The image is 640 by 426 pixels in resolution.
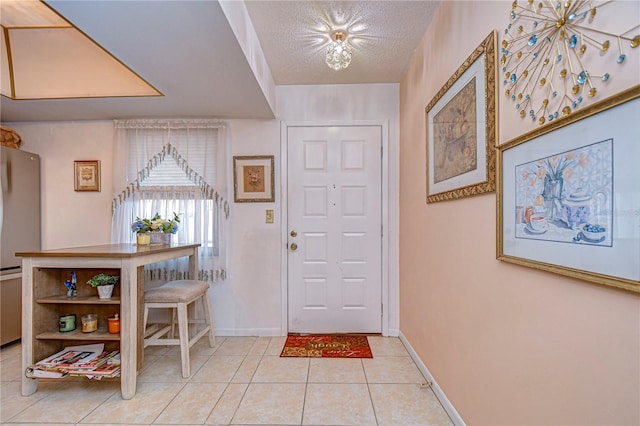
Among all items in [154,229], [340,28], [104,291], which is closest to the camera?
[104,291]

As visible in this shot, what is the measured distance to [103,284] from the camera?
1.97 m

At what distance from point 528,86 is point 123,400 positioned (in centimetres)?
263

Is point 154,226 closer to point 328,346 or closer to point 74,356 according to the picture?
point 74,356

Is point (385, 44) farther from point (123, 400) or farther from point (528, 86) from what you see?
point (123, 400)

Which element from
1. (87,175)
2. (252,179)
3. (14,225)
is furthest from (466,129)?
(14,225)

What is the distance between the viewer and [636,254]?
2.18ft

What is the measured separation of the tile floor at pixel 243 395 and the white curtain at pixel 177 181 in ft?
3.16

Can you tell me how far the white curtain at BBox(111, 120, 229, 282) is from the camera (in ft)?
9.53

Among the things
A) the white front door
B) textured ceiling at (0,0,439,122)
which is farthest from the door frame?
textured ceiling at (0,0,439,122)

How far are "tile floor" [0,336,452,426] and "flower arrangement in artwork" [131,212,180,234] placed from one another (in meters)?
1.03

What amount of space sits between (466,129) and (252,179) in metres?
2.01

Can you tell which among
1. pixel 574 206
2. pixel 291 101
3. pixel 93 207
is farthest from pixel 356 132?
pixel 93 207

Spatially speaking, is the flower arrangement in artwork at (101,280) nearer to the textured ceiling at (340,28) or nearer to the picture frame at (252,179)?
the picture frame at (252,179)

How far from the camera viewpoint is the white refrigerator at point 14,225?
2.61 m
